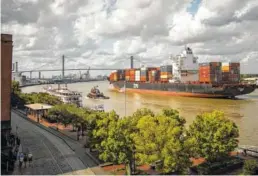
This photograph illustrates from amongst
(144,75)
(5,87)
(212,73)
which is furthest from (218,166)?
→ (144,75)


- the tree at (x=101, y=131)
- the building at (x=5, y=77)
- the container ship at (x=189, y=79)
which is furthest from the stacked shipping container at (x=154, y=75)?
the building at (x=5, y=77)

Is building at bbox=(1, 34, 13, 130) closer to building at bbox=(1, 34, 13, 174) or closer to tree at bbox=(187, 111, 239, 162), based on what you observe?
building at bbox=(1, 34, 13, 174)

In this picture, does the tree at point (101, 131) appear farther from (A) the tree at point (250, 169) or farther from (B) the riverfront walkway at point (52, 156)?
(A) the tree at point (250, 169)

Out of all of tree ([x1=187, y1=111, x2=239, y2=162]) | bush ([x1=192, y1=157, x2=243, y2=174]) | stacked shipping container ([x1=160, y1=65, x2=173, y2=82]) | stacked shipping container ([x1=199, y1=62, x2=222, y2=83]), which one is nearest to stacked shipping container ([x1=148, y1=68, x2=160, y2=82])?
stacked shipping container ([x1=160, y1=65, x2=173, y2=82])

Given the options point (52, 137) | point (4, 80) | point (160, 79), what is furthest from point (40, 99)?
point (160, 79)

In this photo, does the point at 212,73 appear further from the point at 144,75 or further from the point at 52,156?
the point at 52,156

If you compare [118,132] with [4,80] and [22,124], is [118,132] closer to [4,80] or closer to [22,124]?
[4,80]
